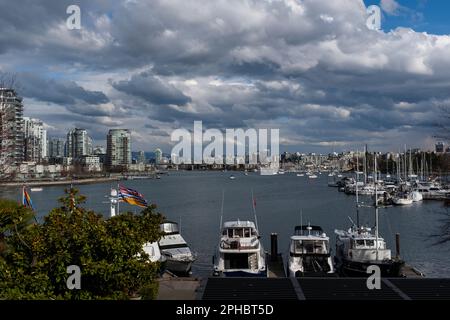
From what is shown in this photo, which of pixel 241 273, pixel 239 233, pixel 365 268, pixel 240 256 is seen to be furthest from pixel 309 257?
pixel 241 273

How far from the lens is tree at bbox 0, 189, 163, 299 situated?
39.0 feet

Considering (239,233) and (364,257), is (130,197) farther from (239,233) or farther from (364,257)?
(364,257)

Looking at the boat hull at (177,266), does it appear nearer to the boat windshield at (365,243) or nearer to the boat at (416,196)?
the boat windshield at (365,243)

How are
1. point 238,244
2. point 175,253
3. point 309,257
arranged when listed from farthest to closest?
1. point 175,253
2. point 309,257
3. point 238,244

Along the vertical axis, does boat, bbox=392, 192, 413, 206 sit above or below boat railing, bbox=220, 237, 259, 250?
below

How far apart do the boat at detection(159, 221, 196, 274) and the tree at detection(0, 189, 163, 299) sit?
57.5 ft

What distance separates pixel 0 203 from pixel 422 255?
34030 millimetres

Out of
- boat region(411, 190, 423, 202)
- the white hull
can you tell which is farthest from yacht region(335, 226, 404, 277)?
boat region(411, 190, 423, 202)

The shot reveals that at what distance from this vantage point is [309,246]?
30797mm

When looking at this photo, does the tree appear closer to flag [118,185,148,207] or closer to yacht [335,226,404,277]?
flag [118,185,148,207]

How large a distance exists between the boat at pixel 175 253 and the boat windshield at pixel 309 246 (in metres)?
7.43

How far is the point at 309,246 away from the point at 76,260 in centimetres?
2029
